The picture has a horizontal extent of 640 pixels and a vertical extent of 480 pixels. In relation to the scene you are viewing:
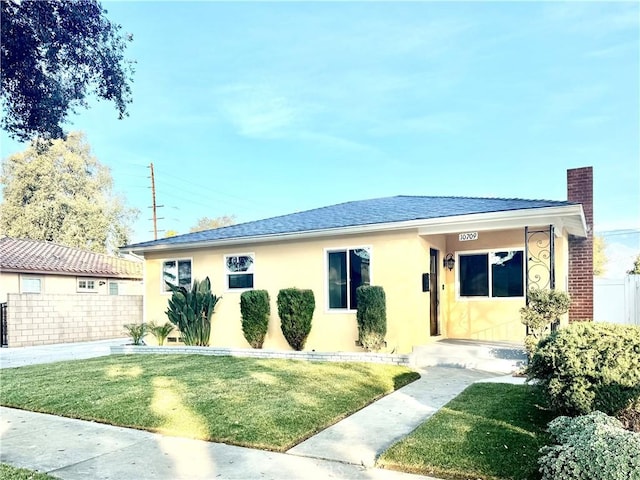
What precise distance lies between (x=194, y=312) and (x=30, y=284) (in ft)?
30.1

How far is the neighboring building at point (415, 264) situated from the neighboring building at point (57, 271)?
785 centimetres

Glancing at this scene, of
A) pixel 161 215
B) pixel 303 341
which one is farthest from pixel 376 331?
pixel 161 215

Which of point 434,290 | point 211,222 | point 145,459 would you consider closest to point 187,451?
point 145,459

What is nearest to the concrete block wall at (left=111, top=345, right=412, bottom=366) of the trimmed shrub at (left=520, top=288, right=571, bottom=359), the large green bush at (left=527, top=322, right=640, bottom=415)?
the trimmed shrub at (left=520, top=288, right=571, bottom=359)

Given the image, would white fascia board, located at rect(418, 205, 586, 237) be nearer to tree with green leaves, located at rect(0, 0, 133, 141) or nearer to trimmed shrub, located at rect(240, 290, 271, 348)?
trimmed shrub, located at rect(240, 290, 271, 348)

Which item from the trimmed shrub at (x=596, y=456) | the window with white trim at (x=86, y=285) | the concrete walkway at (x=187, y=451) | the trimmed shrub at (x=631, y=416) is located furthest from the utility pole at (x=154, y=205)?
the trimmed shrub at (x=596, y=456)

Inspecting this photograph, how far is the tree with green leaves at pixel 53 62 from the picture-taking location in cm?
549

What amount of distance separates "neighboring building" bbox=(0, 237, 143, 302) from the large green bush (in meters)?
17.3

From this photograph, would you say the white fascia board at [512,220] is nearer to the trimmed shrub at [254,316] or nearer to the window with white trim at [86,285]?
the trimmed shrub at [254,316]

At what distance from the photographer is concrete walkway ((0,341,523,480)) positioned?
3.82 meters

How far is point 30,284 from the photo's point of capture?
56.0ft

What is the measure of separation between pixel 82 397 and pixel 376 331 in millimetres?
5361

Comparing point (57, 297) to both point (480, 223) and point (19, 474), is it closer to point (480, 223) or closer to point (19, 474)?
point (19, 474)

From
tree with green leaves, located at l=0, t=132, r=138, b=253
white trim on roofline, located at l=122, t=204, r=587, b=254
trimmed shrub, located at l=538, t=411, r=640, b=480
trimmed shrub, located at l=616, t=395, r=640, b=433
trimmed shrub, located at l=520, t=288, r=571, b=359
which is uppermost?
tree with green leaves, located at l=0, t=132, r=138, b=253
